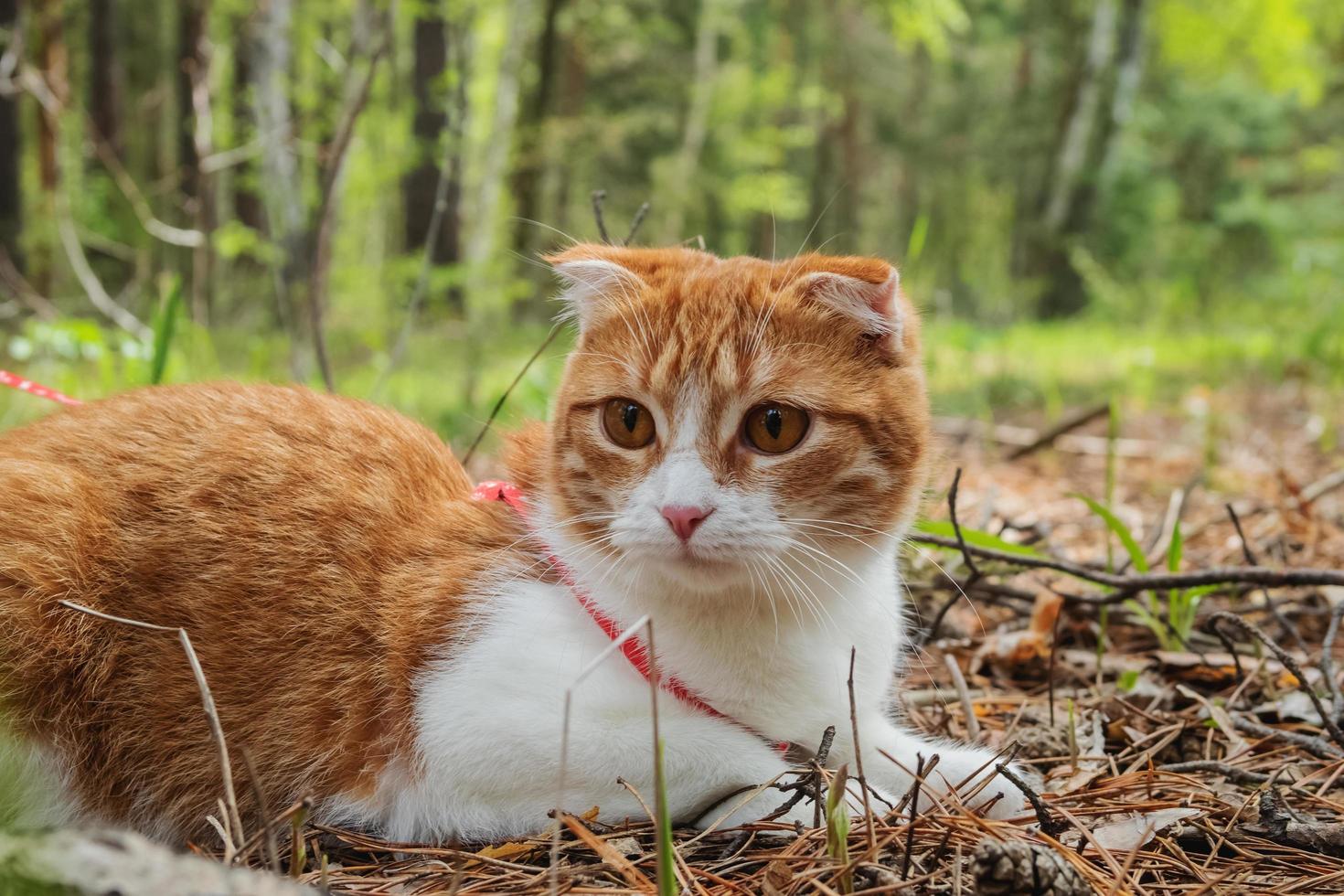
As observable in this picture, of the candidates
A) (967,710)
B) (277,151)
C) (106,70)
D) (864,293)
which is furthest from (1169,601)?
(106,70)

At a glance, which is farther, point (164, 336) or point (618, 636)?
point (164, 336)

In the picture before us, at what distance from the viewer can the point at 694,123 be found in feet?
45.7

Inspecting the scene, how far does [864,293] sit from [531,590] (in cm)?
93

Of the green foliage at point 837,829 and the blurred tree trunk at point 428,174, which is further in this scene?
the blurred tree trunk at point 428,174

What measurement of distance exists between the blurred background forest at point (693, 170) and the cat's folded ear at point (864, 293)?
79.1 inches

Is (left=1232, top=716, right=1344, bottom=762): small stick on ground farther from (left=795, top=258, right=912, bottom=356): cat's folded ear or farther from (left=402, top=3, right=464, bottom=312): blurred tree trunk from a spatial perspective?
(left=402, top=3, right=464, bottom=312): blurred tree trunk

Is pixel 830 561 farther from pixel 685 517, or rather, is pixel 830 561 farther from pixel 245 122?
pixel 245 122

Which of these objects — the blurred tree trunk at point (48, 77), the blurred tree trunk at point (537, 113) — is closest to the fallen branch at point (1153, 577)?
the blurred tree trunk at point (48, 77)

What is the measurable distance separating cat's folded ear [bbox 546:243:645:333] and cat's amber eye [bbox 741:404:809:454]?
0.42 metres

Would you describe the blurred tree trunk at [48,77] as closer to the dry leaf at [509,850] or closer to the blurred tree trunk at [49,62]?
the blurred tree trunk at [49,62]

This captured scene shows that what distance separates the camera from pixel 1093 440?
5.78 meters

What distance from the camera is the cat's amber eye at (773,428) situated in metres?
1.84

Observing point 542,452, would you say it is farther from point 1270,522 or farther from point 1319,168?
point 1319,168

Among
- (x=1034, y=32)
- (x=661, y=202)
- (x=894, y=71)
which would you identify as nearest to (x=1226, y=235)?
(x=1034, y=32)
